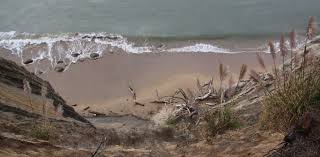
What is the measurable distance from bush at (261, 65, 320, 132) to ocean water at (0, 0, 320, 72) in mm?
10114

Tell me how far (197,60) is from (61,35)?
15.7ft

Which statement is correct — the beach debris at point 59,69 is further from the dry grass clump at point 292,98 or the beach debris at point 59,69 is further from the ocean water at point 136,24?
the dry grass clump at point 292,98

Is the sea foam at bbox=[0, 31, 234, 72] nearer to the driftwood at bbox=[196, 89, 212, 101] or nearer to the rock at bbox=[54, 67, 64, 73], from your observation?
the rock at bbox=[54, 67, 64, 73]

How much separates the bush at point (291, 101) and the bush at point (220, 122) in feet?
1.92

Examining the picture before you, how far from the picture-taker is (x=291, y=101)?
5.64m

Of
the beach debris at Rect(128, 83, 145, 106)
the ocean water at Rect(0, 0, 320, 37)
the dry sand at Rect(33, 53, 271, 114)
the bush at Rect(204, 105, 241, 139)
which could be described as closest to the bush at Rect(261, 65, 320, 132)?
the bush at Rect(204, 105, 241, 139)

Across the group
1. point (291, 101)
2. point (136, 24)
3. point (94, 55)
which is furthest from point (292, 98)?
point (136, 24)

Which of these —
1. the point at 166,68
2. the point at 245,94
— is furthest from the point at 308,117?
the point at 166,68

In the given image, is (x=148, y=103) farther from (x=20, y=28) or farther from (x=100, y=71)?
(x=20, y=28)

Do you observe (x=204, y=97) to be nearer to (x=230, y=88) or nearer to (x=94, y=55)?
(x=230, y=88)

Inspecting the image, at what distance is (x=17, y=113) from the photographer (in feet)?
24.4

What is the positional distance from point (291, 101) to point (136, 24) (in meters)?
12.6

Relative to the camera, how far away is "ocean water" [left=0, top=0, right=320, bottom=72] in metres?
16.7

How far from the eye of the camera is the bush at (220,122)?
21.0ft
